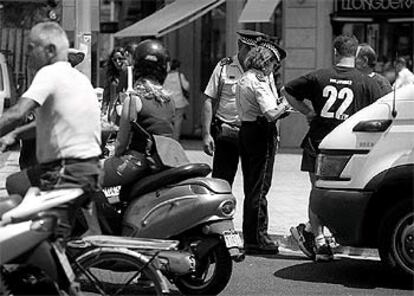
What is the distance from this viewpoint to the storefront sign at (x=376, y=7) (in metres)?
18.2

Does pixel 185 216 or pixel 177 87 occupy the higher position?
pixel 177 87

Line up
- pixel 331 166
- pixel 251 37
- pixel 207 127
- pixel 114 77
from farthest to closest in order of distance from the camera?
pixel 114 77, pixel 207 127, pixel 251 37, pixel 331 166

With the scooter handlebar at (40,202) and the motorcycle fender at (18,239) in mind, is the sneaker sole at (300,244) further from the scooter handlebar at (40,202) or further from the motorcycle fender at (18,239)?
the motorcycle fender at (18,239)

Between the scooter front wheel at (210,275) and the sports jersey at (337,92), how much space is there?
7.31 feet

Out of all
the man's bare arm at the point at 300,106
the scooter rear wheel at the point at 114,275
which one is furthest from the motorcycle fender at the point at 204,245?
the man's bare arm at the point at 300,106

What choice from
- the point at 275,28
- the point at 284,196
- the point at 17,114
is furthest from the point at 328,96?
the point at 275,28

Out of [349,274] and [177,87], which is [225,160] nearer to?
[349,274]

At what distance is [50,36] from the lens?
5.70 m

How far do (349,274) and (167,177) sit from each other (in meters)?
2.13

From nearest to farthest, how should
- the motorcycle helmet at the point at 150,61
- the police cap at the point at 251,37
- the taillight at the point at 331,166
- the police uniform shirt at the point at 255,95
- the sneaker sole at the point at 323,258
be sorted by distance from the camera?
1. the motorcycle helmet at the point at 150,61
2. the taillight at the point at 331,166
3. the sneaker sole at the point at 323,258
4. the police uniform shirt at the point at 255,95
5. the police cap at the point at 251,37

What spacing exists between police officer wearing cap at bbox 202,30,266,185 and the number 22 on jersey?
3.04ft

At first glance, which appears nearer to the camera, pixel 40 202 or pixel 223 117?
pixel 40 202

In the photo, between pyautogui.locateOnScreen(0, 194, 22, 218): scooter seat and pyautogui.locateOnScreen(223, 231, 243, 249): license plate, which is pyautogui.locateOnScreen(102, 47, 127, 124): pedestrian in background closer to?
pyautogui.locateOnScreen(223, 231, 243, 249): license plate

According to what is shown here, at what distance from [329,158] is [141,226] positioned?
5.66 feet
